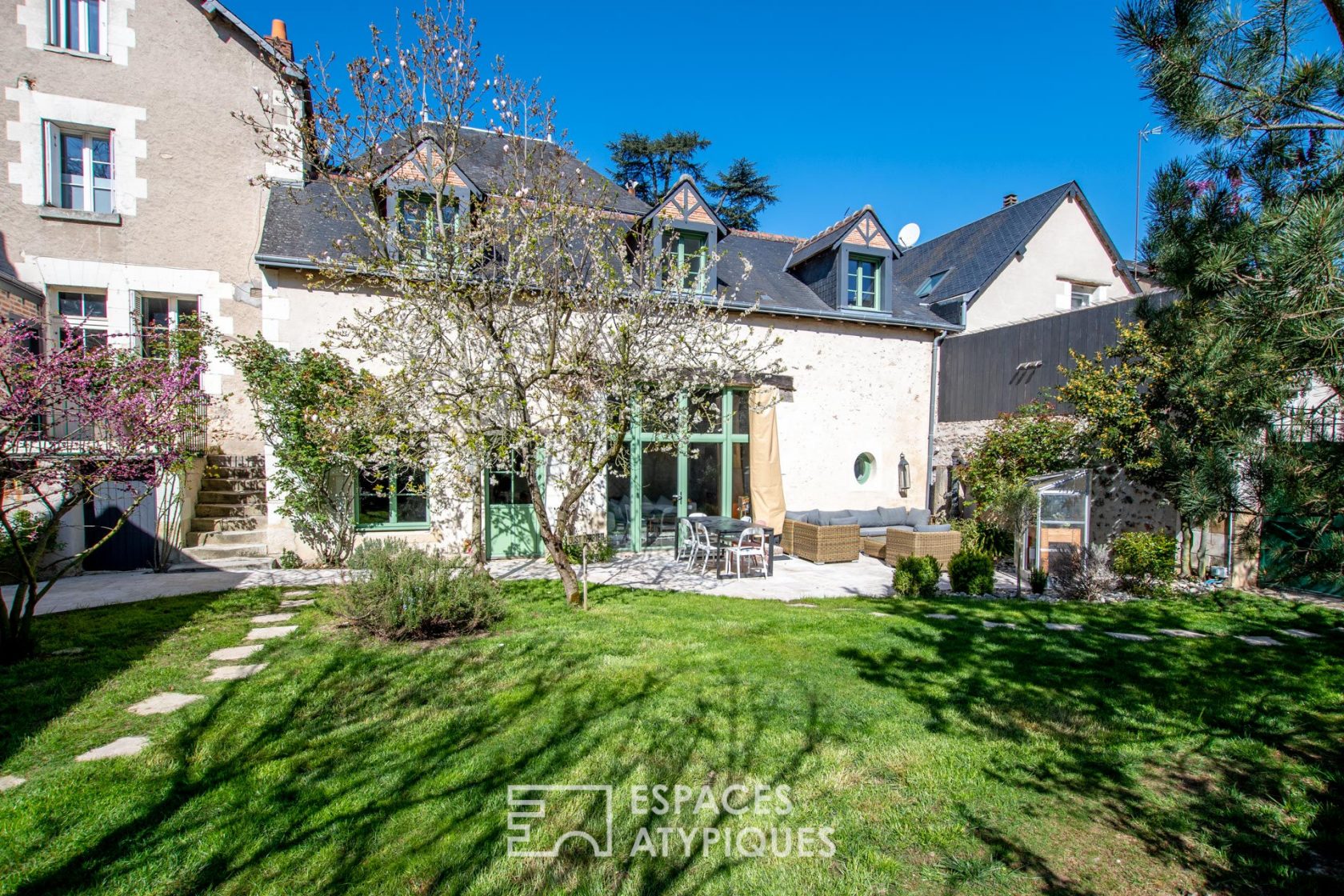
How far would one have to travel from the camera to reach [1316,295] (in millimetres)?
2586

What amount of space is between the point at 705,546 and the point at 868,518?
3654mm

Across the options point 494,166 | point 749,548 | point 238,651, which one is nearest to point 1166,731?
point 749,548

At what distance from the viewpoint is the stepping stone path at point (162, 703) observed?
3654 millimetres

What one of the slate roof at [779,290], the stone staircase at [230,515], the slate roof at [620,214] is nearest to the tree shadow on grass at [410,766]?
the slate roof at [620,214]

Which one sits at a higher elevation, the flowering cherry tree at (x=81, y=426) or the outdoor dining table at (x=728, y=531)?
the flowering cherry tree at (x=81, y=426)

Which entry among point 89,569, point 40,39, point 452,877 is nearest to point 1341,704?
point 452,877

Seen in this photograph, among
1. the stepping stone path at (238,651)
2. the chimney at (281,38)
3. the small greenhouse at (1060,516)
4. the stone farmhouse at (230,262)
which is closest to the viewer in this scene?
the stepping stone path at (238,651)

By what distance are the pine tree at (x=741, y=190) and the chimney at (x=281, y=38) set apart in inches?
654

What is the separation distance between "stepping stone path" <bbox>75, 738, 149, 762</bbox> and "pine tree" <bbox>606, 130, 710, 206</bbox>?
23.8 meters

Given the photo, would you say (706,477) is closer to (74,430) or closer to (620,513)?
(620,513)

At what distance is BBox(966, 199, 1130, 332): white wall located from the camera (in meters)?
14.1

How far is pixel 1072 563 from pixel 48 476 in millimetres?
10817

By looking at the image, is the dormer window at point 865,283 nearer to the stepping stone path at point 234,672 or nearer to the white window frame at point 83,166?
the stepping stone path at point 234,672

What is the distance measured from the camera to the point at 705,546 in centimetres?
895
